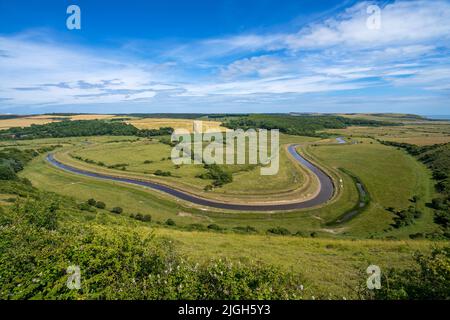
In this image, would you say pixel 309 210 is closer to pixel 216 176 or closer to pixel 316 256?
pixel 216 176

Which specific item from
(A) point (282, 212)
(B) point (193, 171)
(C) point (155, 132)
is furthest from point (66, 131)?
(A) point (282, 212)

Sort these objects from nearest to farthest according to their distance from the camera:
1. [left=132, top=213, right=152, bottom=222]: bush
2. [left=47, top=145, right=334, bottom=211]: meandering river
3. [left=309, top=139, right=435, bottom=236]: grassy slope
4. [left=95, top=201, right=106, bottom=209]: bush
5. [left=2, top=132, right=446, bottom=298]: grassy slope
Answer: [left=2, top=132, right=446, bottom=298]: grassy slope, [left=309, top=139, right=435, bottom=236]: grassy slope, [left=132, top=213, right=152, bottom=222]: bush, [left=95, top=201, right=106, bottom=209]: bush, [left=47, top=145, right=334, bottom=211]: meandering river

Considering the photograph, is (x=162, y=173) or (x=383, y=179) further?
(x=162, y=173)

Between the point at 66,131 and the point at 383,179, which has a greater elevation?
the point at 66,131

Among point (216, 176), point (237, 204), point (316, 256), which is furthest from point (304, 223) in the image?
point (216, 176)

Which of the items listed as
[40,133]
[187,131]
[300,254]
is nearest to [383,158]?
[300,254]

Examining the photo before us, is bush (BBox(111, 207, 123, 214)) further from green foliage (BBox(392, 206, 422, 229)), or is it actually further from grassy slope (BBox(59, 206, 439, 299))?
green foliage (BBox(392, 206, 422, 229))

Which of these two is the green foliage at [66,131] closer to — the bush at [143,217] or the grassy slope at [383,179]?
the grassy slope at [383,179]

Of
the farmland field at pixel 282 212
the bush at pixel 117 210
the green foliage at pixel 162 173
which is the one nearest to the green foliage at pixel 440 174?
the farmland field at pixel 282 212

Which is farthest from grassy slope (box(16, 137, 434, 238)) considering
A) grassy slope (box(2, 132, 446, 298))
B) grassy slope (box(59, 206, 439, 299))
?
grassy slope (box(59, 206, 439, 299))

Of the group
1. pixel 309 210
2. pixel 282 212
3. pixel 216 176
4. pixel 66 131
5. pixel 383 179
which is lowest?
pixel 282 212

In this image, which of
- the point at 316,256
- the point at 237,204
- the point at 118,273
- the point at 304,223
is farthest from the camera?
the point at 237,204

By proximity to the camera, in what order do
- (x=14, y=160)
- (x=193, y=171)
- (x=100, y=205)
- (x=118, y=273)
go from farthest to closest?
→ (x=14, y=160) → (x=193, y=171) → (x=100, y=205) → (x=118, y=273)
